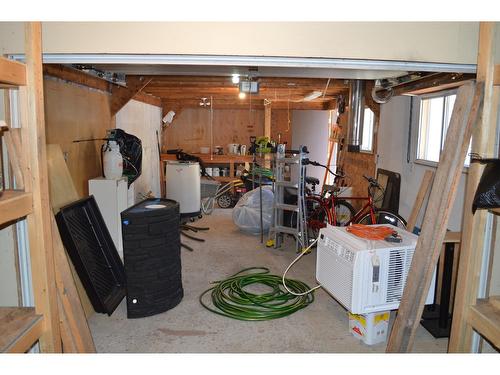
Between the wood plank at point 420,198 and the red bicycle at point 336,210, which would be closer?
the wood plank at point 420,198

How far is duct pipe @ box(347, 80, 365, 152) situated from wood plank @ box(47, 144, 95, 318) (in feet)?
13.2

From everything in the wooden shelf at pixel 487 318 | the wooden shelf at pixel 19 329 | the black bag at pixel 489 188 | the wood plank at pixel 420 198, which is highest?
the black bag at pixel 489 188

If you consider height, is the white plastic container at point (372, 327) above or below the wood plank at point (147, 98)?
below

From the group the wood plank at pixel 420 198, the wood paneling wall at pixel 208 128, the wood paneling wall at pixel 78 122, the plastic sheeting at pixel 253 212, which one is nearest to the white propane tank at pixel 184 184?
the plastic sheeting at pixel 253 212

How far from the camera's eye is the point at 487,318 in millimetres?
1535

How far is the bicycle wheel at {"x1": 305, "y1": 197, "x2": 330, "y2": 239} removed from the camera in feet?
16.4

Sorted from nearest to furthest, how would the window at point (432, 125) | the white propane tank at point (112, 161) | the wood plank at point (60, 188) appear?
the wood plank at point (60, 188) → the window at point (432, 125) → the white propane tank at point (112, 161)

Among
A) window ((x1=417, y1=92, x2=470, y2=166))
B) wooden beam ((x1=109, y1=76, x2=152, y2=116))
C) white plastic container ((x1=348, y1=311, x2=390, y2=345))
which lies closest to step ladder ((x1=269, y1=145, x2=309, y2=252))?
window ((x1=417, y1=92, x2=470, y2=166))

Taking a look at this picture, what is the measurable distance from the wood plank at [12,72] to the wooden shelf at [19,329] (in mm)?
920

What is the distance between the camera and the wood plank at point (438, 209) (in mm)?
1713

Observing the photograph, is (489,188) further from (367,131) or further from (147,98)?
(147,98)

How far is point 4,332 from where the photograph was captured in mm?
1448

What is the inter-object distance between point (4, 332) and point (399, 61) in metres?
2.13

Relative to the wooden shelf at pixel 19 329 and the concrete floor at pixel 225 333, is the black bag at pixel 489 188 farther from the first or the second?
the wooden shelf at pixel 19 329
